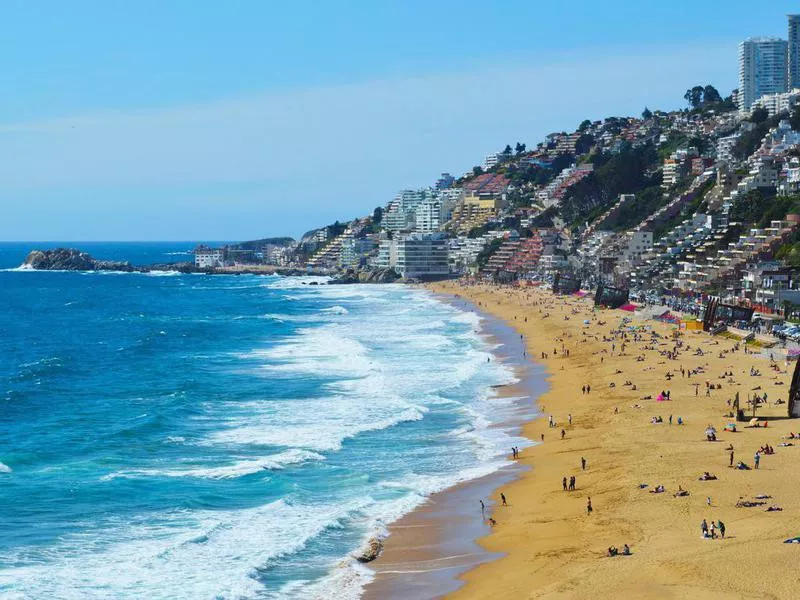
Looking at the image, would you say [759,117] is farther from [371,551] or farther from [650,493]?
[371,551]

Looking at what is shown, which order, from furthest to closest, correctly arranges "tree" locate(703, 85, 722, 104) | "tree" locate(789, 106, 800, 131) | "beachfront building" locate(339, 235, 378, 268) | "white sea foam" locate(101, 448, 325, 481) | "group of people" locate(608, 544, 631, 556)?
"tree" locate(703, 85, 722, 104), "beachfront building" locate(339, 235, 378, 268), "tree" locate(789, 106, 800, 131), "white sea foam" locate(101, 448, 325, 481), "group of people" locate(608, 544, 631, 556)

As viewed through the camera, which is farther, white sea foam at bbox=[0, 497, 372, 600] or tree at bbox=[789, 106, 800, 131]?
tree at bbox=[789, 106, 800, 131]

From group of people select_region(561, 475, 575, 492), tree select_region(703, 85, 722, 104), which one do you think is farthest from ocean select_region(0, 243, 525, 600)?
tree select_region(703, 85, 722, 104)

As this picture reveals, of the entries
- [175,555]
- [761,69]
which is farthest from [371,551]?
[761,69]

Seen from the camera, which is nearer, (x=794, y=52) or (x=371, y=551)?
(x=371, y=551)

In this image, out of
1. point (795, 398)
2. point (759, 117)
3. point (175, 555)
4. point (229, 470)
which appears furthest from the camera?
point (759, 117)

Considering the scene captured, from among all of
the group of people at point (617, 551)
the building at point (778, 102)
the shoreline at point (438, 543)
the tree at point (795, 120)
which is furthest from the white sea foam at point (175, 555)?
the building at point (778, 102)

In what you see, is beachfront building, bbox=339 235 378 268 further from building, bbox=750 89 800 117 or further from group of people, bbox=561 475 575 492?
group of people, bbox=561 475 575 492
